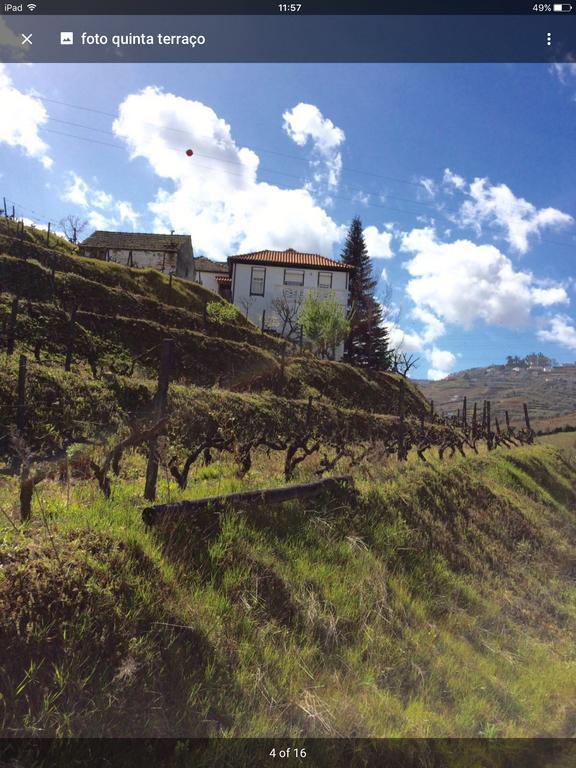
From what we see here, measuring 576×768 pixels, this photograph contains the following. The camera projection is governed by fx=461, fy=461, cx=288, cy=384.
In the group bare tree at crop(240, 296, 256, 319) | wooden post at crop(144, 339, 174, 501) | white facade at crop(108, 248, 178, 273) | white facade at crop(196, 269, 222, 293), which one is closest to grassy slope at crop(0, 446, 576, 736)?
wooden post at crop(144, 339, 174, 501)

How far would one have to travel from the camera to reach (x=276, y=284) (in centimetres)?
5384

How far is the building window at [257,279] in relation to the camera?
53781 millimetres

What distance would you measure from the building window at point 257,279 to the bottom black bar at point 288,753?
51729mm

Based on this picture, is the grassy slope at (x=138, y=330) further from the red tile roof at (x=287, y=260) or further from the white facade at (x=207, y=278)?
the white facade at (x=207, y=278)

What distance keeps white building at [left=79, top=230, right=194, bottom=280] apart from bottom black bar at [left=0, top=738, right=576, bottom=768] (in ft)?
163

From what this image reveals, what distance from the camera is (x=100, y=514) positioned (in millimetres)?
4277

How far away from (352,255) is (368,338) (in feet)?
58.4

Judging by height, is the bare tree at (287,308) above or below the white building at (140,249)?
below

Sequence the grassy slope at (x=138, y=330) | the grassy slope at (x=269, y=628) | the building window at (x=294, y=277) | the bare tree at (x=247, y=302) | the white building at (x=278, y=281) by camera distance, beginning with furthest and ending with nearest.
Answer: the building window at (x=294, y=277) < the white building at (x=278, y=281) < the bare tree at (x=247, y=302) < the grassy slope at (x=138, y=330) < the grassy slope at (x=269, y=628)

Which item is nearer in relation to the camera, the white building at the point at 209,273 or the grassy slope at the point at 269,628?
the grassy slope at the point at 269,628

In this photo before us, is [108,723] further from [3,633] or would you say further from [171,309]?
[171,309]

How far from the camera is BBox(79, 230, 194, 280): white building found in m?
49.8

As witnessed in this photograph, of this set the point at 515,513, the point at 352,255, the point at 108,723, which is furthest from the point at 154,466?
the point at 352,255

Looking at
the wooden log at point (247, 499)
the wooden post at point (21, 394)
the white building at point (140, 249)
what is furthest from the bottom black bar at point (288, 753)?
the white building at point (140, 249)
